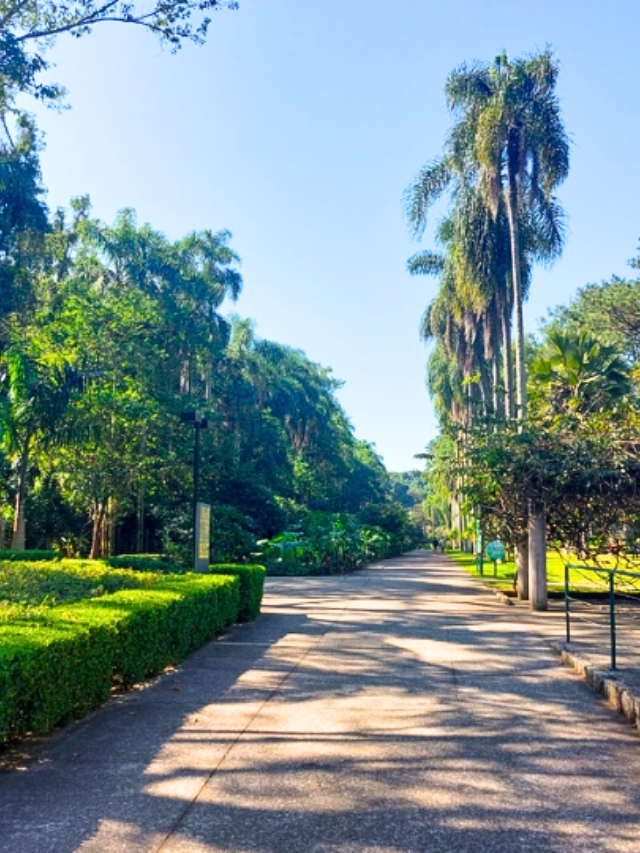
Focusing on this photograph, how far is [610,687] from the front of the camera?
6.43 metres

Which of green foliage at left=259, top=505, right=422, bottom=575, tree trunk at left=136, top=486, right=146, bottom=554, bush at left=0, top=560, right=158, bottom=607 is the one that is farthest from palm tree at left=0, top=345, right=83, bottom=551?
green foliage at left=259, top=505, right=422, bottom=575

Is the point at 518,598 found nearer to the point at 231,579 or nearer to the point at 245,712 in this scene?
the point at 231,579

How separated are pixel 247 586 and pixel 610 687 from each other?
243 inches

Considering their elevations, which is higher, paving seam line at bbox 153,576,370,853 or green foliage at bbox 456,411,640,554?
green foliage at bbox 456,411,640,554

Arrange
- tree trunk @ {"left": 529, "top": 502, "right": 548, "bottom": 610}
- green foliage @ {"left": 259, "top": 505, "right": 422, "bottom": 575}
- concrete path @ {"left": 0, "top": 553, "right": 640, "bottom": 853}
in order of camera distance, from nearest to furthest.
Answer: concrete path @ {"left": 0, "top": 553, "right": 640, "bottom": 853} → tree trunk @ {"left": 529, "top": 502, "right": 548, "bottom": 610} → green foliage @ {"left": 259, "top": 505, "right": 422, "bottom": 575}

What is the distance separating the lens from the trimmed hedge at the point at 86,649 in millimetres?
4535

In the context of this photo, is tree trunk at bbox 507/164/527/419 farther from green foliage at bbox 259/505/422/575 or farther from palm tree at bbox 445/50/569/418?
green foliage at bbox 259/505/422/575

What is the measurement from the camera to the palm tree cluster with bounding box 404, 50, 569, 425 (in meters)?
17.1

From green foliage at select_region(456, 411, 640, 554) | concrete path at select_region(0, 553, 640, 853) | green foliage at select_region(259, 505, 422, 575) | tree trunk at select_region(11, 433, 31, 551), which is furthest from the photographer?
green foliage at select_region(259, 505, 422, 575)

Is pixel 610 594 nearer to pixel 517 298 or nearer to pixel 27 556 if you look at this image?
pixel 517 298

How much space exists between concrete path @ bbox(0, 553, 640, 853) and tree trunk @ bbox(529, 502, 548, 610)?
19.0 feet

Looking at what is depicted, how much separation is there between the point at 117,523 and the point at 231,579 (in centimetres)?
1841

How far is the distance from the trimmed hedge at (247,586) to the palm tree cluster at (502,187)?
24.1 feet

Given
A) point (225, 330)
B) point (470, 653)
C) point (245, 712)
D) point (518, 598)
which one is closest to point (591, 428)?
point (518, 598)
